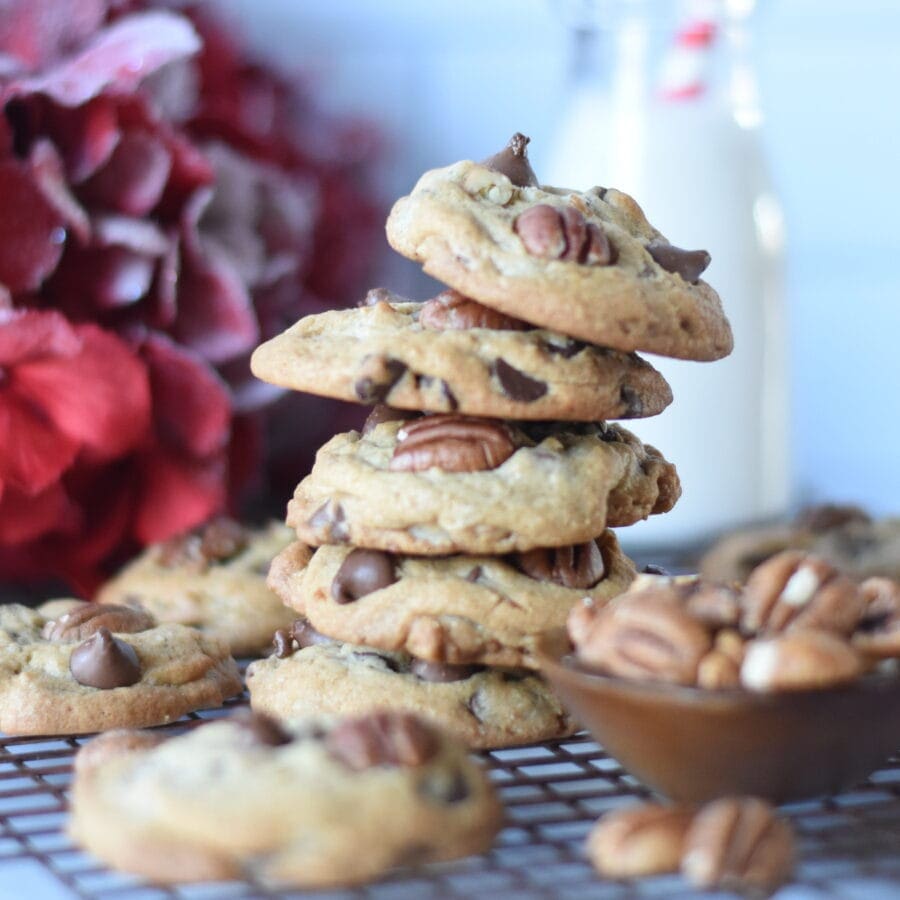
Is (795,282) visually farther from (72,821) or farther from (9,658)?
(72,821)

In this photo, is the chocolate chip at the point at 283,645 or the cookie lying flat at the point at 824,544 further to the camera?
the cookie lying flat at the point at 824,544

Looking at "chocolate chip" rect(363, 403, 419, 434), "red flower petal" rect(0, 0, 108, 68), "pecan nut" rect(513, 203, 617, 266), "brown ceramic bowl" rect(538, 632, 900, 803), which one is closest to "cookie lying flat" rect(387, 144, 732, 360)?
"pecan nut" rect(513, 203, 617, 266)

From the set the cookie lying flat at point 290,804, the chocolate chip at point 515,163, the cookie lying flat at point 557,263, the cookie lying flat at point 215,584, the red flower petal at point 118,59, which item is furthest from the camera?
the red flower petal at point 118,59

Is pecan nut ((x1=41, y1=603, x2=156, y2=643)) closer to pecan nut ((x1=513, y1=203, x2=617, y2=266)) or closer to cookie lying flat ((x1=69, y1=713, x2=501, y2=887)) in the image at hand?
cookie lying flat ((x1=69, y1=713, x2=501, y2=887))

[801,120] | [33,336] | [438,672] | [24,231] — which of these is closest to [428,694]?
[438,672]

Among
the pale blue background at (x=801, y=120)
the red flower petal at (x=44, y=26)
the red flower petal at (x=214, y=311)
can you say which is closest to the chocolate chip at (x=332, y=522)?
the red flower petal at (x=214, y=311)

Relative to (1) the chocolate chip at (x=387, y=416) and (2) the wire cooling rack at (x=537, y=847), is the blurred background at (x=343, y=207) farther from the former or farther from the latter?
(2) the wire cooling rack at (x=537, y=847)
